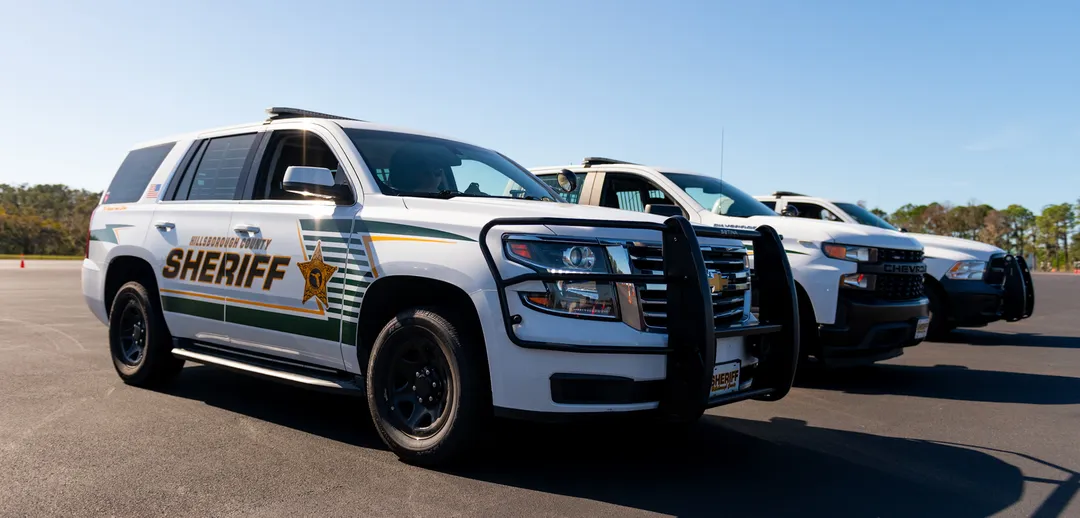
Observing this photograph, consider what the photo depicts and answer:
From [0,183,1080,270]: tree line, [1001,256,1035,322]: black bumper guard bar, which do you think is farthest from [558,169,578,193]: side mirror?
[0,183,1080,270]: tree line

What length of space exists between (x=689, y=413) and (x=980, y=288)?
8.17m

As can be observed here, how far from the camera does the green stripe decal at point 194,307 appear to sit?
5488 millimetres

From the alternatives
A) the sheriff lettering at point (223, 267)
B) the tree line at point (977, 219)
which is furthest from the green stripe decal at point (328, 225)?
the tree line at point (977, 219)

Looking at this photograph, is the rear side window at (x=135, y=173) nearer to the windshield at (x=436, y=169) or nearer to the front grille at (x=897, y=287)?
the windshield at (x=436, y=169)

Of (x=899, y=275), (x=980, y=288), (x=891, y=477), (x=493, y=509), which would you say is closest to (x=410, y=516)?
(x=493, y=509)

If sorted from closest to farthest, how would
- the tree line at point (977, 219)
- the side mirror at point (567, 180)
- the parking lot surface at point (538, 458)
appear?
the parking lot surface at point (538, 458)
the side mirror at point (567, 180)
the tree line at point (977, 219)

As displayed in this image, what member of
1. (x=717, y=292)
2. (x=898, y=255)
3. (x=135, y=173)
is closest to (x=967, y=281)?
(x=898, y=255)

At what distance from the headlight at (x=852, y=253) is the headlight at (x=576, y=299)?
3789 mm

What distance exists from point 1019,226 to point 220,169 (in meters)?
140

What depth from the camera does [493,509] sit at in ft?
11.9

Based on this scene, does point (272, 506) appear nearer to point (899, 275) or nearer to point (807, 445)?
point (807, 445)

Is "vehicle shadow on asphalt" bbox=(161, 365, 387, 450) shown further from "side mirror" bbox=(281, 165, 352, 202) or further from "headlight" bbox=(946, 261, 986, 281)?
"headlight" bbox=(946, 261, 986, 281)

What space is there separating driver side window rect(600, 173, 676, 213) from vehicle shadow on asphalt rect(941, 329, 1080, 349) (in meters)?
5.93

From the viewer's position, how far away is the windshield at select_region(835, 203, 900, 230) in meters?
11.0
